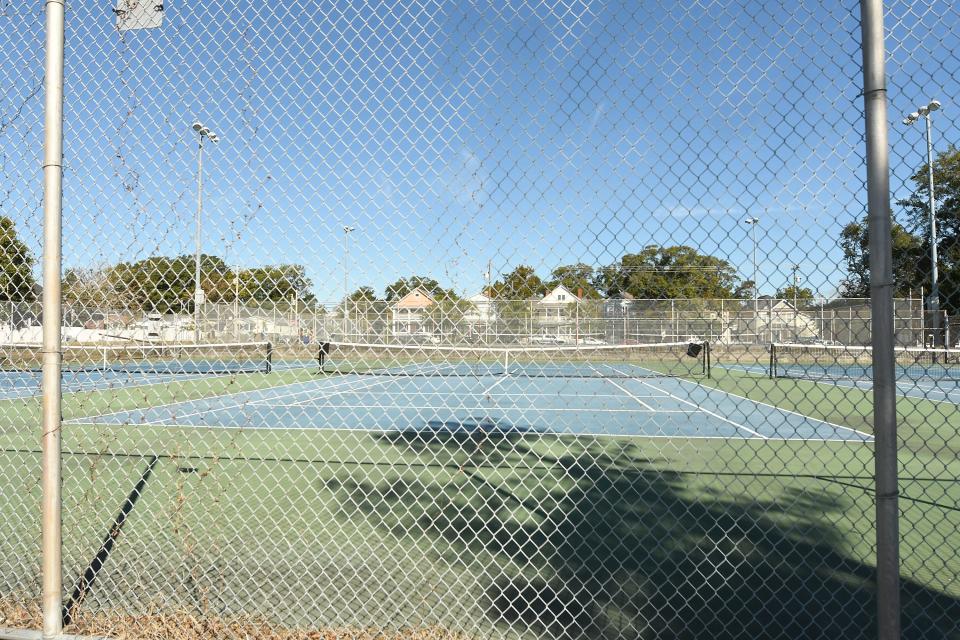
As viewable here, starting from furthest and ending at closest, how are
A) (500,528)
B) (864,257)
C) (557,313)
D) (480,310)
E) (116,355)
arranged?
(116,355)
(500,528)
(557,313)
(480,310)
(864,257)

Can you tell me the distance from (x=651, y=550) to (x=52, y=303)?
3.58 m

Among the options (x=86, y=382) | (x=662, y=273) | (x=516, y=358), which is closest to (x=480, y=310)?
(x=662, y=273)

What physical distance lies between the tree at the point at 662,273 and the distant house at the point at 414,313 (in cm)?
82

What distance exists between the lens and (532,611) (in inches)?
118

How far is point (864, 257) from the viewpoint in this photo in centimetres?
230

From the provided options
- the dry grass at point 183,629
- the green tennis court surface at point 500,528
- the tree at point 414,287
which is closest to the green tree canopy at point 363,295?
the tree at point 414,287

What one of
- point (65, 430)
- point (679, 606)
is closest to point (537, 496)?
point (679, 606)

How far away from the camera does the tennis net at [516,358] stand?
158 inches

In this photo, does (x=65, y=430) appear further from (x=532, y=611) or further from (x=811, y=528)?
(x=811, y=528)

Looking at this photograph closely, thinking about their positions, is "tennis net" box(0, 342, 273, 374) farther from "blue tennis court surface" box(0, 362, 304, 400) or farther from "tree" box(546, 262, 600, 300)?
"tree" box(546, 262, 600, 300)

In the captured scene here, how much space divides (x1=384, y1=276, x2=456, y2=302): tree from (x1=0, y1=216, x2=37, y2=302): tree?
6.40 ft

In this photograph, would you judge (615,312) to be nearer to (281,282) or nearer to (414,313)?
(414,313)

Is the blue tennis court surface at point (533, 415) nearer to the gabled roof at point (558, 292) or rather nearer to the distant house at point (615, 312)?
the distant house at point (615, 312)

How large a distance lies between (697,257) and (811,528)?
2734mm
